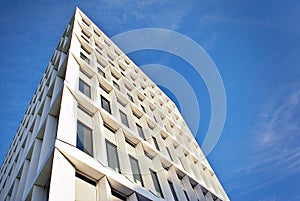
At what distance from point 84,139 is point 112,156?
1.31 meters

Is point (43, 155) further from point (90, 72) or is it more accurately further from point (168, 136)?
point (168, 136)

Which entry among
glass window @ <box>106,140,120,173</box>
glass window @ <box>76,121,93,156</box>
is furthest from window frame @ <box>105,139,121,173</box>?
glass window @ <box>76,121,93,156</box>

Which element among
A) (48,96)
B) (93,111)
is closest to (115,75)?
(48,96)

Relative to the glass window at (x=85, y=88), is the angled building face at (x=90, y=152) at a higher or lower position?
lower

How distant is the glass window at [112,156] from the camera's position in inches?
262

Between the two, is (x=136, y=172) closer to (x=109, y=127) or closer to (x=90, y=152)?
(x=109, y=127)

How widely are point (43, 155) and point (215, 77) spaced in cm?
879

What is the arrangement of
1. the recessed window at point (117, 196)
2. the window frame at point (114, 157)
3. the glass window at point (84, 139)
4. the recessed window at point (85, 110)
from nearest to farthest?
the recessed window at point (117, 196), the glass window at point (84, 139), the window frame at point (114, 157), the recessed window at point (85, 110)

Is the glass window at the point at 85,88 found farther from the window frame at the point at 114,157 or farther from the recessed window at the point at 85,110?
the window frame at the point at 114,157

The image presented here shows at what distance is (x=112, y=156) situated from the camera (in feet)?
23.4

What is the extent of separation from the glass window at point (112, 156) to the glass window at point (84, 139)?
832mm

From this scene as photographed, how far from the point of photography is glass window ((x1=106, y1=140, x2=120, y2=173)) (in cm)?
666

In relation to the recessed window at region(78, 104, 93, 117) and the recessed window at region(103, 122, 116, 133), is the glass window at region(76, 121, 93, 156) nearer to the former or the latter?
the recessed window at region(78, 104, 93, 117)

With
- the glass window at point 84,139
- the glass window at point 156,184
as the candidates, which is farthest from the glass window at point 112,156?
the glass window at point 156,184
